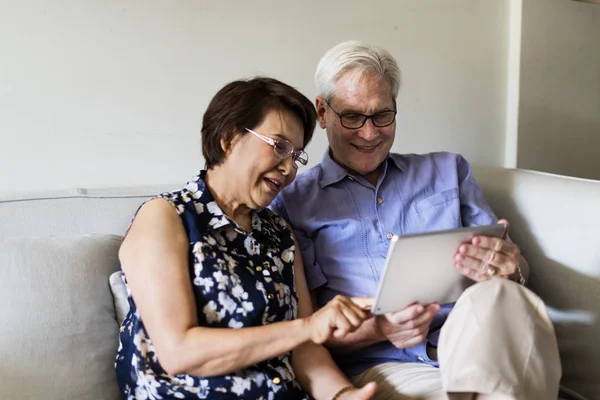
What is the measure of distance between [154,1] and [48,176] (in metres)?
0.57

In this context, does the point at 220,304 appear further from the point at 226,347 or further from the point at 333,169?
the point at 333,169

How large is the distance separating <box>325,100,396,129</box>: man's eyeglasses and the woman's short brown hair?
239 mm

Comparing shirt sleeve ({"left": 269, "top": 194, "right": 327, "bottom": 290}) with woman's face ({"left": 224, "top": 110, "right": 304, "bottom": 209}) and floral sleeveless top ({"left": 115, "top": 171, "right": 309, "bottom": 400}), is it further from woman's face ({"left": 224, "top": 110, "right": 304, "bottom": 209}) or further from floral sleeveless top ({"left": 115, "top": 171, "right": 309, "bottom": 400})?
woman's face ({"left": 224, "top": 110, "right": 304, "bottom": 209})

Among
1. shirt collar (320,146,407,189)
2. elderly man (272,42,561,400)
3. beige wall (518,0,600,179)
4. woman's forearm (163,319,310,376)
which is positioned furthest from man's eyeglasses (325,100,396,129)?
beige wall (518,0,600,179)

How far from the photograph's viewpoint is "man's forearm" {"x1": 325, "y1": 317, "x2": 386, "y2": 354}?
1.33 meters

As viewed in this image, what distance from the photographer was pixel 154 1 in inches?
66.0

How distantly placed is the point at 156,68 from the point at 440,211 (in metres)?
0.89

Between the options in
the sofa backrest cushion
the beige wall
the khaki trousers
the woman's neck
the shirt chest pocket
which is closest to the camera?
the khaki trousers

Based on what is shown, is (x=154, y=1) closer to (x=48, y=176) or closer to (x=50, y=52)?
(x=50, y=52)

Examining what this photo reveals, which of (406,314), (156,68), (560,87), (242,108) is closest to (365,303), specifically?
(406,314)

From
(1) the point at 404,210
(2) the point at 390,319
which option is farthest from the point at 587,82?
(2) the point at 390,319

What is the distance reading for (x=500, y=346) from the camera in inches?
39.4

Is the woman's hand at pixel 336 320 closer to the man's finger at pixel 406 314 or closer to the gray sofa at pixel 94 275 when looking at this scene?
the man's finger at pixel 406 314

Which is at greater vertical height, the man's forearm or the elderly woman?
the elderly woman
